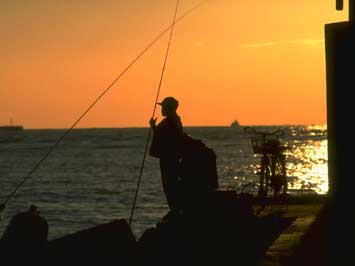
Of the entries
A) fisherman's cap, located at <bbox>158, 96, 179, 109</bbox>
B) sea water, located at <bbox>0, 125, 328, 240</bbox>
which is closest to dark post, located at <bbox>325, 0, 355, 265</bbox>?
fisherman's cap, located at <bbox>158, 96, 179, 109</bbox>

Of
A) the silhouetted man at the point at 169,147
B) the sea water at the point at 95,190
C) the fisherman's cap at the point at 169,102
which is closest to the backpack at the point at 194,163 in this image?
the silhouetted man at the point at 169,147

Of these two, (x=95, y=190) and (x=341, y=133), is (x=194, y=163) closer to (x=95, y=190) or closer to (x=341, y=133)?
(x=341, y=133)

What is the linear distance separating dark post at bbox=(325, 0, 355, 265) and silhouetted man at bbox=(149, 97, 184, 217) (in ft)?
15.1

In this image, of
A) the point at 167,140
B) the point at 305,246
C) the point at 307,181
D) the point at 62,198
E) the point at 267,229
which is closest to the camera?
the point at 305,246

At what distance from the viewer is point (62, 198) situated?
4506 centimetres

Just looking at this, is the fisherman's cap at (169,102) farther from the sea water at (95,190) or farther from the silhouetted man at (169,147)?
the sea water at (95,190)

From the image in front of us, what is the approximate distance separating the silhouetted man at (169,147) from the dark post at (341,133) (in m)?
4.59

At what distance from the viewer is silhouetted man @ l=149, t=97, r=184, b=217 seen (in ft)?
39.3

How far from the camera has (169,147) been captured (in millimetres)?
12008

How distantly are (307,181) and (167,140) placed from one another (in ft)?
152

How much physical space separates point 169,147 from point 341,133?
472cm

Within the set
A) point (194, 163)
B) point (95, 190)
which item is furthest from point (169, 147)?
point (95, 190)

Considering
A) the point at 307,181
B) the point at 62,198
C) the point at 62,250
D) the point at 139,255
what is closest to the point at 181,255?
the point at 139,255

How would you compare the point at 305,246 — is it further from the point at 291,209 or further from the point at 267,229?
the point at 291,209
